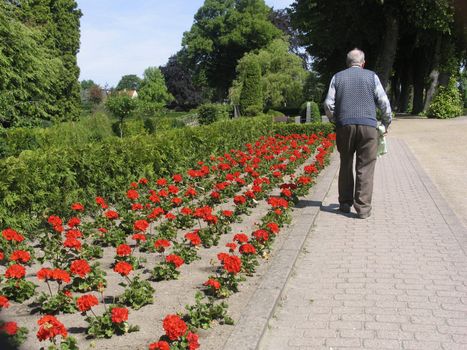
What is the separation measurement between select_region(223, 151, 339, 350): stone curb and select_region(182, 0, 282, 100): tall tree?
56.2m

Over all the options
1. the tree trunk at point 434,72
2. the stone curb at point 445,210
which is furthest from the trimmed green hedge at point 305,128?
the tree trunk at point 434,72

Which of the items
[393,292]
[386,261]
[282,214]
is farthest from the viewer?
[282,214]

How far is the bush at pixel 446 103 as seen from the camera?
29.4 meters

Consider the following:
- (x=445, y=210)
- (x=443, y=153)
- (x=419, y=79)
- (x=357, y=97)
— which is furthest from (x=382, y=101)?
(x=419, y=79)

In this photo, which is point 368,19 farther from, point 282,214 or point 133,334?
point 133,334

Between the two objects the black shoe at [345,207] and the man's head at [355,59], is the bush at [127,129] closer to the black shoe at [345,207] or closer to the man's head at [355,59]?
the black shoe at [345,207]

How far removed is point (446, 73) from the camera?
31391 mm

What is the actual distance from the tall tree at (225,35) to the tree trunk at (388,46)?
3294cm

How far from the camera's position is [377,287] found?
4.23m

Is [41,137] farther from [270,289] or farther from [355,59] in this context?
[270,289]

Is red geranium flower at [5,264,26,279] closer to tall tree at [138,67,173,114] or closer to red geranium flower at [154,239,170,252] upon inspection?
red geranium flower at [154,239,170,252]

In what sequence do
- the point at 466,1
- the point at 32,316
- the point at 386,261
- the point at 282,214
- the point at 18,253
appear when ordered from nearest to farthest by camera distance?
the point at 32,316, the point at 18,253, the point at 386,261, the point at 282,214, the point at 466,1

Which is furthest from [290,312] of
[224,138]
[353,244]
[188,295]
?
[224,138]

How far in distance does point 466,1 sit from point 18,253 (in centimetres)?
2944
